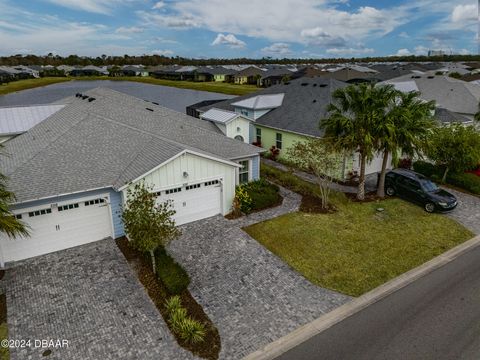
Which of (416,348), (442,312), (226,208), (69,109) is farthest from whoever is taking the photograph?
(69,109)

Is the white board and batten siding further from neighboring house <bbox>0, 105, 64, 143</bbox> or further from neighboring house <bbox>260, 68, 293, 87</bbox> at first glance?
neighboring house <bbox>260, 68, 293, 87</bbox>

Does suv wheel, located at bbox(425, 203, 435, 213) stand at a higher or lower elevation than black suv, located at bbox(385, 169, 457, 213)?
lower

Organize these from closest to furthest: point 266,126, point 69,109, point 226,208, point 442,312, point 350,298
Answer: point 442,312, point 350,298, point 226,208, point 69,109, point 266,126

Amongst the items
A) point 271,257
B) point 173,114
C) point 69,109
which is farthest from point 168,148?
point 69,109

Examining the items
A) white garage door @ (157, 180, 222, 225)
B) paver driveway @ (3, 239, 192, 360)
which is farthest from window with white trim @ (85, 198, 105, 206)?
white garage door @ (157, 180, 222, 225)

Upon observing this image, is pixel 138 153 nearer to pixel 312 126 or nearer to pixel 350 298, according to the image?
pixel 350 298

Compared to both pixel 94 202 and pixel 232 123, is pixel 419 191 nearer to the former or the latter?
pixel 232 123

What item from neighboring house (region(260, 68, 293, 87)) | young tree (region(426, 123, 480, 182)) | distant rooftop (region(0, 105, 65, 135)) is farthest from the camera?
neighboring house (region(260, 68, 293, 87))
